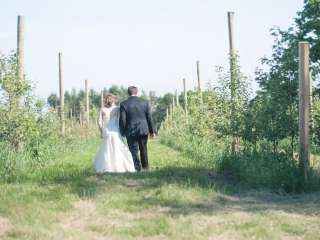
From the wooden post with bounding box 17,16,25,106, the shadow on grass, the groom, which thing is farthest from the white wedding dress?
the wooden post with bounding box 17,16,25,106

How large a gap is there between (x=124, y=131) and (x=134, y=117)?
0.40 metres

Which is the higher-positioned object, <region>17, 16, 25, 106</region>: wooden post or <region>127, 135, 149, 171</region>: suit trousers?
<region>17, 16, 25, 106</region>: wooden post

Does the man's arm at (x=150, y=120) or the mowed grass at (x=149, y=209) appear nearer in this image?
the mowed grass at (x=149, y=209)

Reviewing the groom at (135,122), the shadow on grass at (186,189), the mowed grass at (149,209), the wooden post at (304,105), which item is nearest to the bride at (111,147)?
the groom at (135,122)

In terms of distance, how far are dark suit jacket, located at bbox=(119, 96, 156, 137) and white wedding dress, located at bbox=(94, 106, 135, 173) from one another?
0.69 ft

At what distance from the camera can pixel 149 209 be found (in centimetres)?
797

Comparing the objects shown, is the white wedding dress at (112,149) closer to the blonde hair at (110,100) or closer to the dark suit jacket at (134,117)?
the blonde hair at (110,100)

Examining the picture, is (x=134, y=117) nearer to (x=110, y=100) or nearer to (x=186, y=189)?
(x=110, y=100)

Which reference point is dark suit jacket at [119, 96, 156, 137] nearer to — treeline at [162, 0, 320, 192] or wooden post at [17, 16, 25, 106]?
treeline at [162, 0, 320, 192]

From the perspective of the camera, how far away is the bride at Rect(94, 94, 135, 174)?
38.3ft

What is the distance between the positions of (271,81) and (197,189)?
347 centimetres

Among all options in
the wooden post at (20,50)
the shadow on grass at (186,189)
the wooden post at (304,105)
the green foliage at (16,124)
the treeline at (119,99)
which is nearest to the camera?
the shadow on grass at (186,189)

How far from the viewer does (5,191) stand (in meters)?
8.94

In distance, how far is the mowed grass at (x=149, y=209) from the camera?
6773 millimetres
